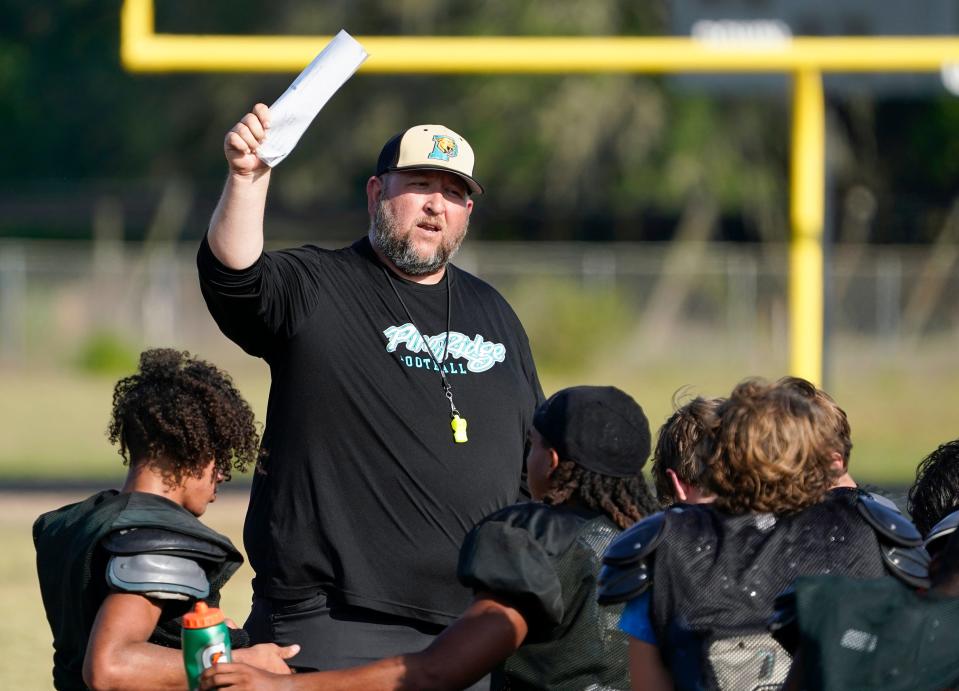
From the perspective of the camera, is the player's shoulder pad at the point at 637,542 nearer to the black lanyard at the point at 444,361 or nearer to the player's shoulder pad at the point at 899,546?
the player's shoulder pad at the point at 899,546

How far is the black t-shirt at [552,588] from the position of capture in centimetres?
265

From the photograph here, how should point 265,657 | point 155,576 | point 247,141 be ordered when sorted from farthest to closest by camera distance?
point 247,141
point 265,657
point 155,576

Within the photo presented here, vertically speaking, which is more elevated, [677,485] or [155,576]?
[677,485]

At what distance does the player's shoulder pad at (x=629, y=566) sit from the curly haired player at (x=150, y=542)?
2.70 feet

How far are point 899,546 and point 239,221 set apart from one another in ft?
5.12

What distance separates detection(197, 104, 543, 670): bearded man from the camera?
11.3 ft

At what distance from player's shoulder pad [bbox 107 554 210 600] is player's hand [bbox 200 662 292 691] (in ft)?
0.86

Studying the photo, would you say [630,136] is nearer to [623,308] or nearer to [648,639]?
[623,308]

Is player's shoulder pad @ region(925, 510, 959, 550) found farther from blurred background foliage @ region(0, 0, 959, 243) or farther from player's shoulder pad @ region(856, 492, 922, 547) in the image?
blurred background foliage @ region(0, 0, 959, 243)

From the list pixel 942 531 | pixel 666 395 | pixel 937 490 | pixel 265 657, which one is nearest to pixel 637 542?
pixel 942 531

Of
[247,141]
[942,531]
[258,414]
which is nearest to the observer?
[942,531]

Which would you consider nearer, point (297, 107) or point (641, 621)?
point (641, 621)

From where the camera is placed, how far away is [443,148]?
380 centimetres

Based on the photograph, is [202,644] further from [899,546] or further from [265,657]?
[899,546]
